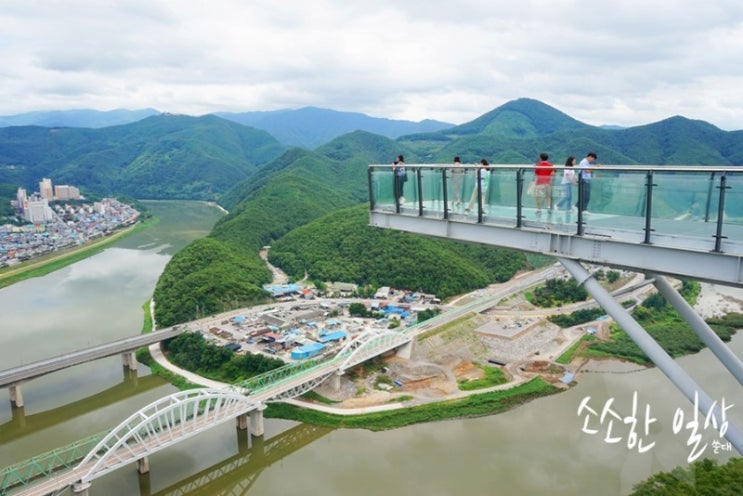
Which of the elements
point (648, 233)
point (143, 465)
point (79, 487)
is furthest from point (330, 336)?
point (648, 233)

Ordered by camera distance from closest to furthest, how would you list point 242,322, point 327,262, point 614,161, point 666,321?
point 242,322 < point 666,321 < point 327,262 < point 614,161

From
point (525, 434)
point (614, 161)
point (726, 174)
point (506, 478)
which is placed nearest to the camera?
point (726, 174)

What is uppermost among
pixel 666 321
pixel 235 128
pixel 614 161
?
pixel 235 128

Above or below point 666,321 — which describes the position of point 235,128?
above

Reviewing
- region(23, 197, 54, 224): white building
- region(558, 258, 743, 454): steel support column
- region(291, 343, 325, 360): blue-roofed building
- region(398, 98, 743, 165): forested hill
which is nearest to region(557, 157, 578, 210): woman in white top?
region(558, 258, 743, 454): steel support column

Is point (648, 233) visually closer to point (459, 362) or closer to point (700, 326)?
point (700, 326)

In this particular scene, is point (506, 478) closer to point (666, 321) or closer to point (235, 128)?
point (666, 321)

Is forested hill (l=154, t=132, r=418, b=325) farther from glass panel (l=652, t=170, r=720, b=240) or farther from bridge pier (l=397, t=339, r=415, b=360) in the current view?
glass panel (l=652, t=170, r=720, b=240)

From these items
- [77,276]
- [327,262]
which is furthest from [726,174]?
[77,276]
